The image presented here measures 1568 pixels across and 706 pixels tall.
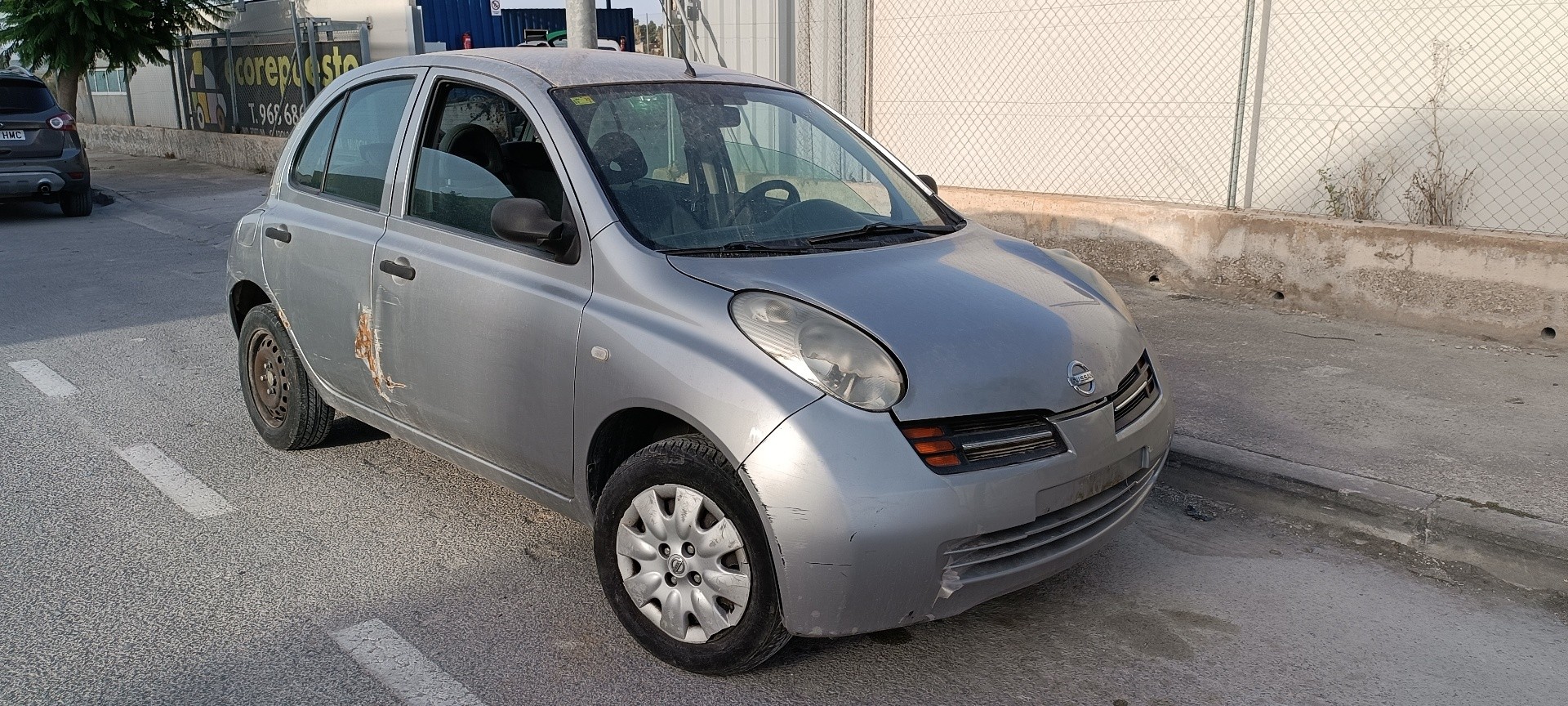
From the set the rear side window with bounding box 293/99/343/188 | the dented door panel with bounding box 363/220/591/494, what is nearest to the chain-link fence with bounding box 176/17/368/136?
the rear side window with bounding box 293/99/343/188

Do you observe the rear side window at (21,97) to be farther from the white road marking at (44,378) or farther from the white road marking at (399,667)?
the white road marking at (399,667)

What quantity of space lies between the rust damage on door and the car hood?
4.72 ft

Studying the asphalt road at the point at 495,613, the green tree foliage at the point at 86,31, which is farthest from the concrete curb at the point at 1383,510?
the green tree foliage at the point at 86,31

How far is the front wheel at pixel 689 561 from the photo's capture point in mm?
3160

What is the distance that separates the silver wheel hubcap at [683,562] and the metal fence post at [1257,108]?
617 centimetres

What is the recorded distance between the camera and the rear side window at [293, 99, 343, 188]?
16.1 feet

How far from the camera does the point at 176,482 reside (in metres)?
4.99

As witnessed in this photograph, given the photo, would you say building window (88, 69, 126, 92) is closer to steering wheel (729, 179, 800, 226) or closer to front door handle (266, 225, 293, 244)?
front door handle (266, 225, 293, 244)

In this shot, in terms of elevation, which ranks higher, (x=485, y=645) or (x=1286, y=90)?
(x=1286, y=90)

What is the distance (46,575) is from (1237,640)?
3917mm

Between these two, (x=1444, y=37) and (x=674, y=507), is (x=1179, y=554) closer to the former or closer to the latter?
(x=674, y=507)

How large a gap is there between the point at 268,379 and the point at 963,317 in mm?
3428

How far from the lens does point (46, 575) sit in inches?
159

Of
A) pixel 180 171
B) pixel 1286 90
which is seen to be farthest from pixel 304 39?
pixel 1286 90
